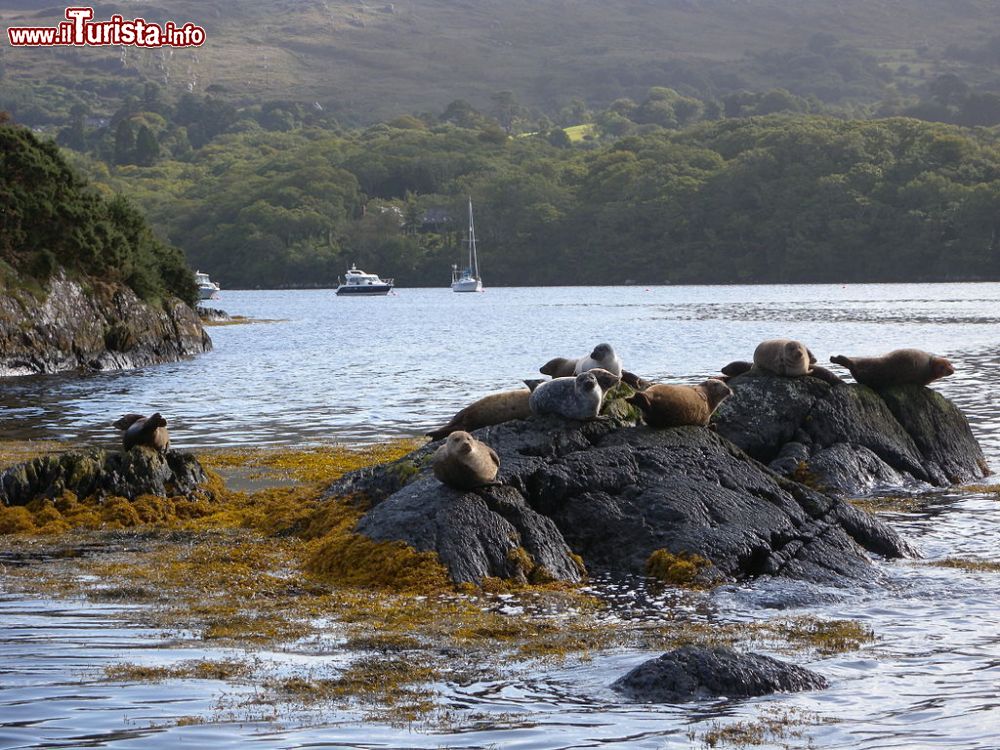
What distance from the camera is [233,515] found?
14664 mm

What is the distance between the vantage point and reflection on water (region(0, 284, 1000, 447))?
26.5 metres

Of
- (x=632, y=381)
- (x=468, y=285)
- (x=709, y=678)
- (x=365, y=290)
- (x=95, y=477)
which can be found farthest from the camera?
(x=468, y=285)

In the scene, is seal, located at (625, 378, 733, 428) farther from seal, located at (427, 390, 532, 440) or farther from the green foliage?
the green foliage

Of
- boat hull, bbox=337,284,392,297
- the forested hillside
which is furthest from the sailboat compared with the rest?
boat hull, bbox=337,284,392,297

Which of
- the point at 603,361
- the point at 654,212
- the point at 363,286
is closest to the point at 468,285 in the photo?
the point at 363,286

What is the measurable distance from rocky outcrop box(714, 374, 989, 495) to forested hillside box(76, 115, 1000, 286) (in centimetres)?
11748

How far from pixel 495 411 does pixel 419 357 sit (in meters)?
34.7

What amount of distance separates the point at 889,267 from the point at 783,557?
132728mm

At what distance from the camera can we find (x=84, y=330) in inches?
1594

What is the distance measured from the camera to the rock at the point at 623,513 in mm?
11445

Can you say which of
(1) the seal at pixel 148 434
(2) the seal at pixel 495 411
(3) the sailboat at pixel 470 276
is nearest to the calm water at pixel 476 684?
(2) the seal at pixel 495 411

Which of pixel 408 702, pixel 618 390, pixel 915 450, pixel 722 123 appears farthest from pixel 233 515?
pixel 722 123

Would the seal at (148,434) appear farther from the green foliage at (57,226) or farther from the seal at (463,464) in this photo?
the green foliage at (57,226)

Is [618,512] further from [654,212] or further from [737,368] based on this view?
[654,212]
